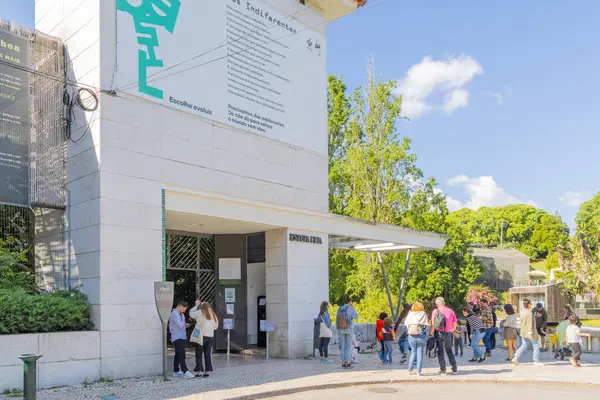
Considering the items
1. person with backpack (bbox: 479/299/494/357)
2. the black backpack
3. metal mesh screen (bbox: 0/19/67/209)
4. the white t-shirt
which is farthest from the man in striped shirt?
metal mesh screen (bbox: 0/19/67/209)

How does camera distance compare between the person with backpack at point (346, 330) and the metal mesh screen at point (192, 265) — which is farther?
the metal mesh screen at point (192, 265)

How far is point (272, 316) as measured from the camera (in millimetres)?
16094

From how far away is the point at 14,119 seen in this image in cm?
1267

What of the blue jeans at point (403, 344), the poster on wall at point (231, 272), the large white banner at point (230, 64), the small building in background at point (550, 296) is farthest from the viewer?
the small building in background at point (550, 296)

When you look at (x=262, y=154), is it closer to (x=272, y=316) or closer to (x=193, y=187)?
(x=193, y=187)

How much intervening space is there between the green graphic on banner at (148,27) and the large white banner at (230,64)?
0.8 inches

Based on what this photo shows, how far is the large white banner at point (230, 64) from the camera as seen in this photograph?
13.1 m

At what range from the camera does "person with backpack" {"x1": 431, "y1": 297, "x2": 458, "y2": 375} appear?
42.6 feet

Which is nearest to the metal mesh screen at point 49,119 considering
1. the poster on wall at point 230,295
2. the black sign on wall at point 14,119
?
the black sign on wall at point 14,119

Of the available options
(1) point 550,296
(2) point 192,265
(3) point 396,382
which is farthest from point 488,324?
(1) point 550,296

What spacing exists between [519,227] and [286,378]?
278ft

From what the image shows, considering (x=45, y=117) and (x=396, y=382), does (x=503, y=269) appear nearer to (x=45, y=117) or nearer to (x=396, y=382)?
(x=396, y=382)

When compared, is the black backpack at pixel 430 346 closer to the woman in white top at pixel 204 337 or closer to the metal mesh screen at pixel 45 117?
the woman in white top at pixel 204 337

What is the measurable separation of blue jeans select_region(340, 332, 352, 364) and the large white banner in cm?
549
